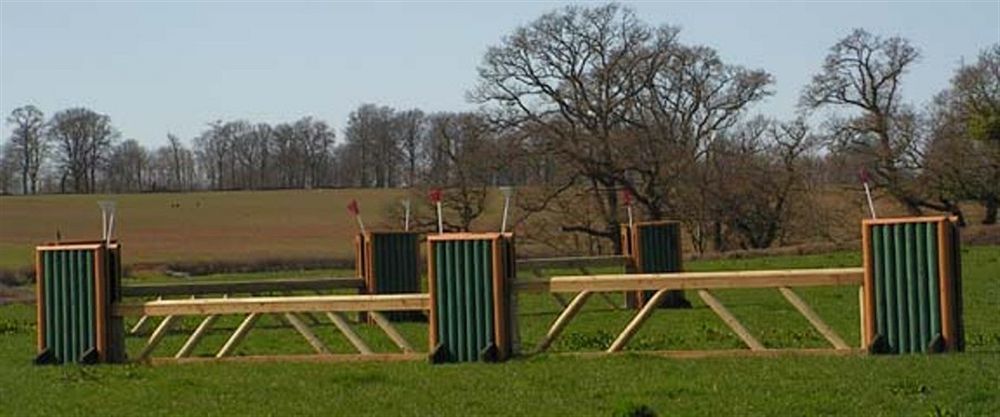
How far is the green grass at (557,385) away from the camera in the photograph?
12.1m

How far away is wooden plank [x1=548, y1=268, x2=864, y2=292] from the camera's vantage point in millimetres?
15922

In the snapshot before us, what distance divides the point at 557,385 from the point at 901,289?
3.90 meters

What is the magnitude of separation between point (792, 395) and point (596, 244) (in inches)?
1926

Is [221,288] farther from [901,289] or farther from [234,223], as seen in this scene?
[234,223]

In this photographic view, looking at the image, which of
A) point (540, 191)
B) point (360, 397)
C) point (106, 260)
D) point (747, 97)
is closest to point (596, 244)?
point (540, 191)

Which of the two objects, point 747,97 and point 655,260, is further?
point 747,97

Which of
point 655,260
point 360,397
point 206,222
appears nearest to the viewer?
point 360,397

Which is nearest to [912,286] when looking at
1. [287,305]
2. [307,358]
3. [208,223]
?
[307,358]

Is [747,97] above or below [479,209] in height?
above

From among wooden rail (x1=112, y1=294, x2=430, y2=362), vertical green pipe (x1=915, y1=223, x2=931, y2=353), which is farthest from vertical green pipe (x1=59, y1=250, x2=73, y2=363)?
vertical green pipe (x1=915, y1=223, x2=931, y2=353)

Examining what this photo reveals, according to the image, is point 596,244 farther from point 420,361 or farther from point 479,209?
point 420,361

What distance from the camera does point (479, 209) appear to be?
6016 cm

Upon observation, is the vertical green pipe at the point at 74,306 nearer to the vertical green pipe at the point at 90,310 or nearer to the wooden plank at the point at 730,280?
the vertical green pipe at the point at 90,310

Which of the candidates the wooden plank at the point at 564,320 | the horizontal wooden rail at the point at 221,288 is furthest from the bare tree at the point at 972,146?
the wooden plank at the point at 564,320
